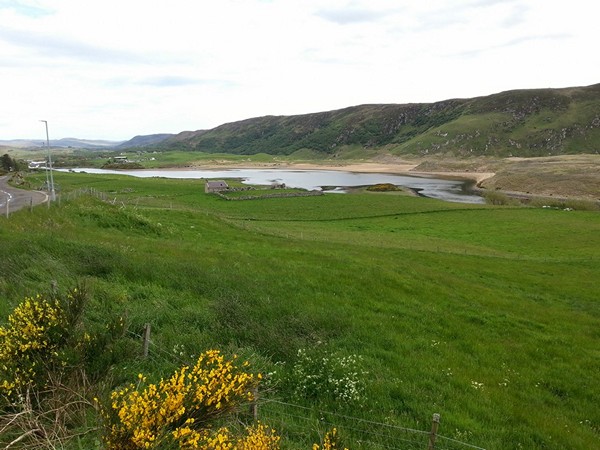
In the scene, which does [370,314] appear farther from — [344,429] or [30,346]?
[30,346]

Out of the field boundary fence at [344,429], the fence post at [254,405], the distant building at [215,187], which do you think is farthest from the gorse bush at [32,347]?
the distant building at [215,187]

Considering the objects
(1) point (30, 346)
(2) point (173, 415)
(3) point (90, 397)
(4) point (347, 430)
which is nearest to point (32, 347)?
(1) point (30, 346)

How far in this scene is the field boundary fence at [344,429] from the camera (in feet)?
27.2

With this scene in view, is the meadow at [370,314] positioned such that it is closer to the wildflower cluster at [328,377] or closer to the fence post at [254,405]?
the wildflower cluster at [328,377]

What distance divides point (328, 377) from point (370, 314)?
6292mm

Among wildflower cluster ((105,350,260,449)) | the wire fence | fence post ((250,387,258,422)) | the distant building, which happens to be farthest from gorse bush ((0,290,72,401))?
the distant building

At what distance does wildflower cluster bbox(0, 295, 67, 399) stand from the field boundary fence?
12.6 ft

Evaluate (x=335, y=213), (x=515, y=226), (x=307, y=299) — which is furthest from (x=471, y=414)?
(x=335, y=213)

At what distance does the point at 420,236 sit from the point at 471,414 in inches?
1596

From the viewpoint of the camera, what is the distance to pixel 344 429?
8.80m

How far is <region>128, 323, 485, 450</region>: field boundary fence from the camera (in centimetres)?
830

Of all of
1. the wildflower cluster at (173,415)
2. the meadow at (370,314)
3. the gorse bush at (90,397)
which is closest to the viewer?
the wildflower cluster at (173,415)

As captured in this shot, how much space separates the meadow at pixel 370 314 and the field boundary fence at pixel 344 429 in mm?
319

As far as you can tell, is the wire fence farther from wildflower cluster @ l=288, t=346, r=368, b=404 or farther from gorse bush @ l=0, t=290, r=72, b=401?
gorse bush @ l=0, t=290, r=72, b=401
